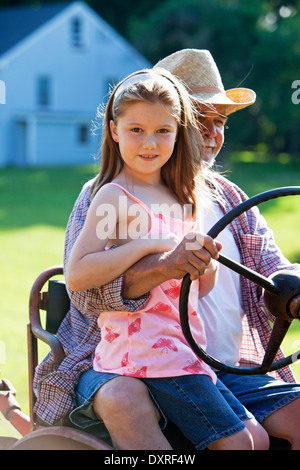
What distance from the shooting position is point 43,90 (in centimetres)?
3003

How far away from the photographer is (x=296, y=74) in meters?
26.5

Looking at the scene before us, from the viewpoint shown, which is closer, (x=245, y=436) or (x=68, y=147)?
(x=245, y=436)

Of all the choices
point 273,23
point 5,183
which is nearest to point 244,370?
point 5,183

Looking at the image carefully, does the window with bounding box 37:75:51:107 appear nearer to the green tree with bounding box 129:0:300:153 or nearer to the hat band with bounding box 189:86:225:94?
the green tree with bounding box 129:0:300:153

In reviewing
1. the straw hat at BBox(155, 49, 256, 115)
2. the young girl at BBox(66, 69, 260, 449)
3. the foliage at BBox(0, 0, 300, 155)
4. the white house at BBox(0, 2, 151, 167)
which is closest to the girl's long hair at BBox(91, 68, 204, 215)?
the young girl at BBox(66, 69, 260, 449)

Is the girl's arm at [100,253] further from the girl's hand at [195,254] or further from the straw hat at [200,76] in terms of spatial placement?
the straw hat at [200,76]

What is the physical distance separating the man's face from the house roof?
1084 inches

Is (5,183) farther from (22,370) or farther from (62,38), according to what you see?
(22,370)

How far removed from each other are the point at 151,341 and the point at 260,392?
46 cm

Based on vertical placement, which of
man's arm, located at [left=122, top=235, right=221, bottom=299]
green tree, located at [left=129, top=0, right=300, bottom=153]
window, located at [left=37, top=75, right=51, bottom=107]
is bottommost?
man's arm, located at [left=122, top=235, right=221, bottom=299]

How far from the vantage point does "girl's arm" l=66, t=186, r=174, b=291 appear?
1.84 meters

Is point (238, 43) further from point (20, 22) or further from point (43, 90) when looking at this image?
point (20, 22)

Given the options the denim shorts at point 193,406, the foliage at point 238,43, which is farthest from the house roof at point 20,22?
the denim shorts at point 193,406
